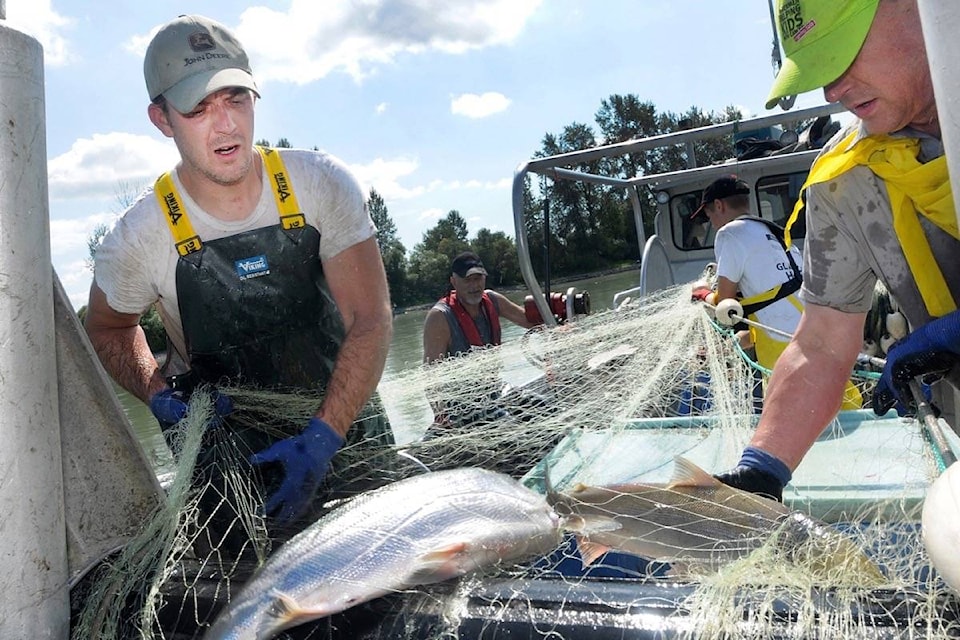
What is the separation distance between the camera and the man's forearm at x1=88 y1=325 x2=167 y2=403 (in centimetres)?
309

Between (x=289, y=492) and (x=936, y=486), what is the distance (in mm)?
1793

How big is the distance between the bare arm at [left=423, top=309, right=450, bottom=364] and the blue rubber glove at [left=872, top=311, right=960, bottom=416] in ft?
16.6

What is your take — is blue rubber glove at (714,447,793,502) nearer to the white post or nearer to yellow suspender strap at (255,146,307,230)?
the white post

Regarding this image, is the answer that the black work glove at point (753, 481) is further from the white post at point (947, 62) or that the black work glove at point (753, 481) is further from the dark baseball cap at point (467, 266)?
the dark baseball cap at point (467, 266)

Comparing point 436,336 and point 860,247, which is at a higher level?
point 860,247

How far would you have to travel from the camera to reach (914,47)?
6.52ft

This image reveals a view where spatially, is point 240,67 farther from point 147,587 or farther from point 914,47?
point 914,47

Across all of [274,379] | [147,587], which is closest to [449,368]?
[274,379]

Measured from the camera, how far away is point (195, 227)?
3.01 meters

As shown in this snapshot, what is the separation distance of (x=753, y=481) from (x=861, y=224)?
0.88m

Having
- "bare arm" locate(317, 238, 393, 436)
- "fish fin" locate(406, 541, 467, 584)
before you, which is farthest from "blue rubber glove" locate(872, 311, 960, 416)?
"bare arm" locate(317, 238, 393, 436)

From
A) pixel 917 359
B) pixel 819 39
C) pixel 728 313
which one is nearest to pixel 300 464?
pixel 917 359

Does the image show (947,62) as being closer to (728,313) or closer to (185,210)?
(185,210)

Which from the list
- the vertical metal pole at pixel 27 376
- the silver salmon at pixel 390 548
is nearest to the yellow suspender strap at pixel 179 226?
the vertical metal pole at pixel 27 376
